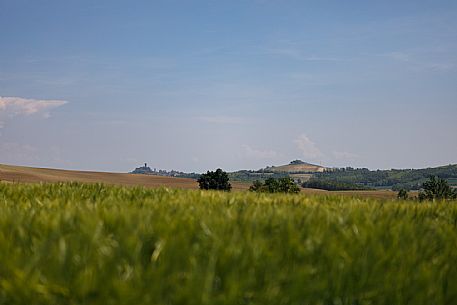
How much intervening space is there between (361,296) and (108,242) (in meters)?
2.18

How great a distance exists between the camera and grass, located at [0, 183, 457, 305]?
11.0 feet

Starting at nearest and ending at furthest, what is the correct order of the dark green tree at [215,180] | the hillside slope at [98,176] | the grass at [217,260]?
the grass at [217,260]
the dark green tree at [215,180]
the hillside slope at [98,176]

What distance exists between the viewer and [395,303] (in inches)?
159

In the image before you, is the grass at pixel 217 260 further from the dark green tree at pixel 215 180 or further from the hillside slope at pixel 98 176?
the hillside slope at pixel 98 176

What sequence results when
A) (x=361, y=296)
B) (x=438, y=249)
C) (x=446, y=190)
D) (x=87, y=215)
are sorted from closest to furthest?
(x=361, y=296)
(x=87, y=215)
(x=438, y=249)
(x=446, y=190)

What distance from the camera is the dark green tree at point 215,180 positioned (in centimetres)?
9662

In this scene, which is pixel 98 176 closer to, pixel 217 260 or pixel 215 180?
pixel 215 180

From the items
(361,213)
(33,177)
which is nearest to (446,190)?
(33,177)

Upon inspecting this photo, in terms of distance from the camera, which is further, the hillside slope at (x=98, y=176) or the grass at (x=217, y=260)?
the hillside slope at (x=98, y=176)

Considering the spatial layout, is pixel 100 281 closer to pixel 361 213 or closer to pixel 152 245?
pixel 152 245

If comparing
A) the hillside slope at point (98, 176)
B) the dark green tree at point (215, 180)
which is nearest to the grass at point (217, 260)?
the dark green tree at point (215, 180)

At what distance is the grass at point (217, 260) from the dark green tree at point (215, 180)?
91547 mm

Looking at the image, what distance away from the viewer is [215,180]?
96.8m

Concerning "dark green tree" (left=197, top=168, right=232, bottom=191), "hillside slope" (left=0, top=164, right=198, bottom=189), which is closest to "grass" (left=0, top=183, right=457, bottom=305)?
"dark green tree" (left=197, top=168, right=232, bottom=191)
